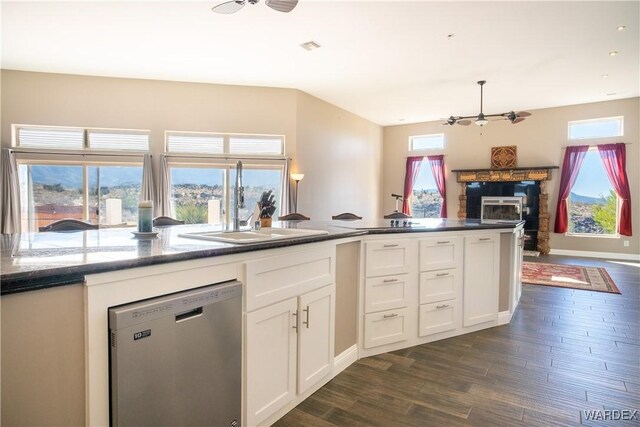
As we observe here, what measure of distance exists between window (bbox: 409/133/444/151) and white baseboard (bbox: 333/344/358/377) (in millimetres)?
7985

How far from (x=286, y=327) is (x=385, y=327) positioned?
1.10 metres

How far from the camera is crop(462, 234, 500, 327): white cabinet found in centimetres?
309

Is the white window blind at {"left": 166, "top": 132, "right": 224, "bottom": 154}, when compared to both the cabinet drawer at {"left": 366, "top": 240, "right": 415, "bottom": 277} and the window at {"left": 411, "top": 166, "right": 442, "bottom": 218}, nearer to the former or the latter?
the cabinet drawer at {"left": 366, "top": 240, "right": 415, "bottom": 277}

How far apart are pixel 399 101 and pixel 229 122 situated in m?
3.56

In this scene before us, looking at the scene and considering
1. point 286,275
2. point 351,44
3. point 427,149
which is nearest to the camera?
point 286,275

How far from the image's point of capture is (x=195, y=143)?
6594 mm

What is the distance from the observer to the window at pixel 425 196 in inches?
377

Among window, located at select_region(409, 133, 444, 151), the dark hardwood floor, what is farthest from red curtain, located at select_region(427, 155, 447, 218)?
the dark hardwood floor

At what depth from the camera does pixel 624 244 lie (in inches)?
290

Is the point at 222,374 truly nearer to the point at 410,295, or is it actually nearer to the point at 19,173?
the point at 410,295

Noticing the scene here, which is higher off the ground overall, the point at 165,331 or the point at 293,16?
the point at 293,16

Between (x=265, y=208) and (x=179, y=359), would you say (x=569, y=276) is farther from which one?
(x=179, y=359)

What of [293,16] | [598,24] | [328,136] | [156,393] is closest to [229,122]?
[328,136]

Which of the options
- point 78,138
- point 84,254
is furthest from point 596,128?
point 78,138
